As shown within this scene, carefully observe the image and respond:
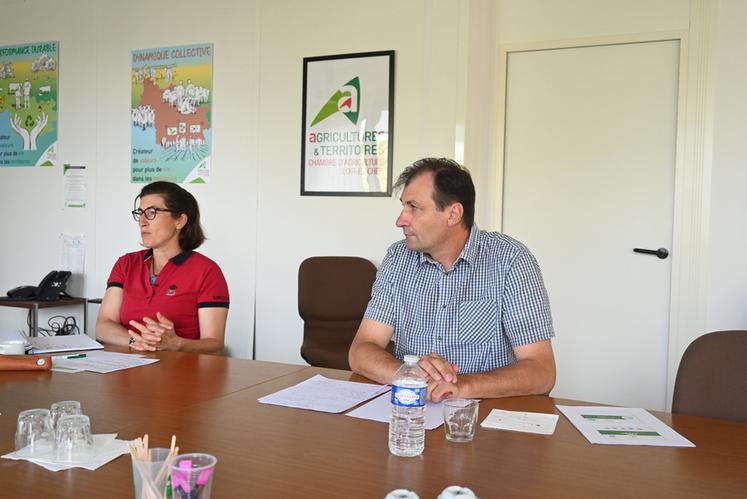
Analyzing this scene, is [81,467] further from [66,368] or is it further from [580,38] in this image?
[580,38]

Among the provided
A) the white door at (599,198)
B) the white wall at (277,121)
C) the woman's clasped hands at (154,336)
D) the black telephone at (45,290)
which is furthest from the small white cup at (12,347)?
the white door at (599,198)

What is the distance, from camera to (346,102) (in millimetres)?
3967

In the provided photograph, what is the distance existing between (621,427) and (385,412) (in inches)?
21.7

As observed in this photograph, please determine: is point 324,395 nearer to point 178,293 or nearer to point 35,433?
point 35,433

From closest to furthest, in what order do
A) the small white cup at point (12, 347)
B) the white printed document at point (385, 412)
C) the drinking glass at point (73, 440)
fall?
the drinking glass at point (73, 440) → the white printed document at point (385, 412) → the small white cup at point (12, 347)

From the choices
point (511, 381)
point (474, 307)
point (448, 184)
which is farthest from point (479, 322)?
point (448, 184)

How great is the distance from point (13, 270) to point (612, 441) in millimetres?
4794

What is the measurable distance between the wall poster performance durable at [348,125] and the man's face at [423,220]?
1.60 m

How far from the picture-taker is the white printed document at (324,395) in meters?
1.69

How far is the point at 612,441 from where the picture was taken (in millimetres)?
1438

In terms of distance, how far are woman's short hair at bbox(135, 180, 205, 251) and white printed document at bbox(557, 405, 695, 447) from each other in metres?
1.79

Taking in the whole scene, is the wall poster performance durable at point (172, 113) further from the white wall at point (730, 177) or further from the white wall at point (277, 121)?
the white wall at point (730, 177)

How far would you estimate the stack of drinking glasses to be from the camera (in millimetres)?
1282

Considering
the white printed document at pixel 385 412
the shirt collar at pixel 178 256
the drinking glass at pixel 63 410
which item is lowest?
the white printed document at pixel 385 412
